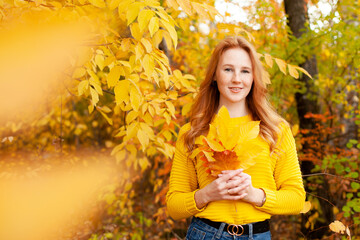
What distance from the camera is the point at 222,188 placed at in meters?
1.46

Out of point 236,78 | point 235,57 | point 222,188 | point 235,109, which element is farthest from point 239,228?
point 235,57

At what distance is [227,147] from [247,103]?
0.60 meters

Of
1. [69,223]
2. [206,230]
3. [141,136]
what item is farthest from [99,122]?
[206,230]

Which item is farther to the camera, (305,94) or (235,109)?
(305,94)

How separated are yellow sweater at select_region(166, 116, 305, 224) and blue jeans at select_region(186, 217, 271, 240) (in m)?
0.05

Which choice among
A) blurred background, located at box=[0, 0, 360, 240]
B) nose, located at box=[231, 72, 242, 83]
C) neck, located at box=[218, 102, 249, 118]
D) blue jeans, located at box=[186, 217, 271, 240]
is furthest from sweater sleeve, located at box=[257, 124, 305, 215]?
blurred background, located at box=[0, 0, 360, 240]

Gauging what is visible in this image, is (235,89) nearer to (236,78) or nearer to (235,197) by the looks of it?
(236,78)

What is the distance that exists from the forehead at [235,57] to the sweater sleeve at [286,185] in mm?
408

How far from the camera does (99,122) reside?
6.79 meters

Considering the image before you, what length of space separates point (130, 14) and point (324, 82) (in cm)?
360

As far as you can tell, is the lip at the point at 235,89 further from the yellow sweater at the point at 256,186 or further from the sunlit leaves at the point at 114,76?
the sunlit leaves at the point at 114,76

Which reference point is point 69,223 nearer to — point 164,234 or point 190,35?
point 164,234

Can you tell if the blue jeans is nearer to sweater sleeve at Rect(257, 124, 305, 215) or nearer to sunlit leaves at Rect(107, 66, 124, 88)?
sweater sleeve at Rect(257, 124, 305, 215)

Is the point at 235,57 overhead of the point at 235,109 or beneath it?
overhead
